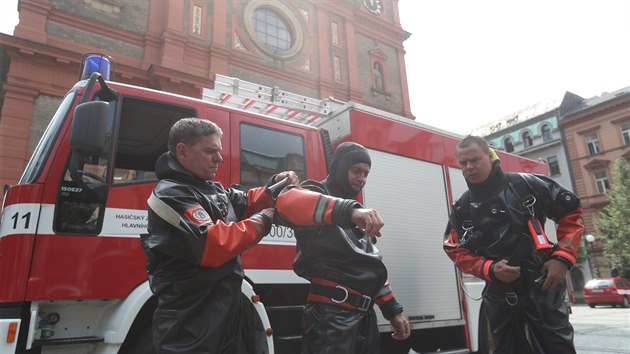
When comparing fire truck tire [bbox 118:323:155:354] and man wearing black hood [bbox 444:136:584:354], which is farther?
fire truck tire [bbox 118:323:155:354]

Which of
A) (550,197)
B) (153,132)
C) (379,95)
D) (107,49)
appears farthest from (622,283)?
(107,49)

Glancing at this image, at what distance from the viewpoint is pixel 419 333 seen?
4684 mm

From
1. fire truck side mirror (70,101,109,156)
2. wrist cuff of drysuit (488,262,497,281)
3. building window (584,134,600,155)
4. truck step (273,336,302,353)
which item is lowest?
truck step (273,336,302,353)

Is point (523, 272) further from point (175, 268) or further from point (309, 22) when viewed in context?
point (309, 22)

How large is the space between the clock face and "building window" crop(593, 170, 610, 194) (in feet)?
78.6

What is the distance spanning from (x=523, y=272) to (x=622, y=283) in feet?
72.5

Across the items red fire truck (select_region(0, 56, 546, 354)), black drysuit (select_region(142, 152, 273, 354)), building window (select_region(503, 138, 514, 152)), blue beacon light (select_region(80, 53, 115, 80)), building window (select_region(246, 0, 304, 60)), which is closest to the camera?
black drysuit (select_region(142, 152, 273, 354))

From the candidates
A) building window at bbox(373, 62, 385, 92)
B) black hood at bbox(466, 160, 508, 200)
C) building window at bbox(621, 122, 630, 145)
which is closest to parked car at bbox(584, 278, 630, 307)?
building window at bbox(373, 62, 385, 92)

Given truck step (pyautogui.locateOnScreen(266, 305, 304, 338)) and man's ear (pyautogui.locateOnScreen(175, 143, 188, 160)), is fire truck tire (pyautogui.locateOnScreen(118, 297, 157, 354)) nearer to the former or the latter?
truck step (pyautogui.locateOnScreen(266, 305, 304, 338))

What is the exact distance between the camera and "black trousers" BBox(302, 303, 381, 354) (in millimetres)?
1953

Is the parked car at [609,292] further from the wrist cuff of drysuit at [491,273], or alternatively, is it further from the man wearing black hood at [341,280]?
the man wearing black hood at [341,280]

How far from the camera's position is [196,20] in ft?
51.6

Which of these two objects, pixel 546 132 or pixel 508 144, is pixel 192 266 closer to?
pixel 546 132

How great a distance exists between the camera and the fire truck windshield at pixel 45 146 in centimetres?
280
